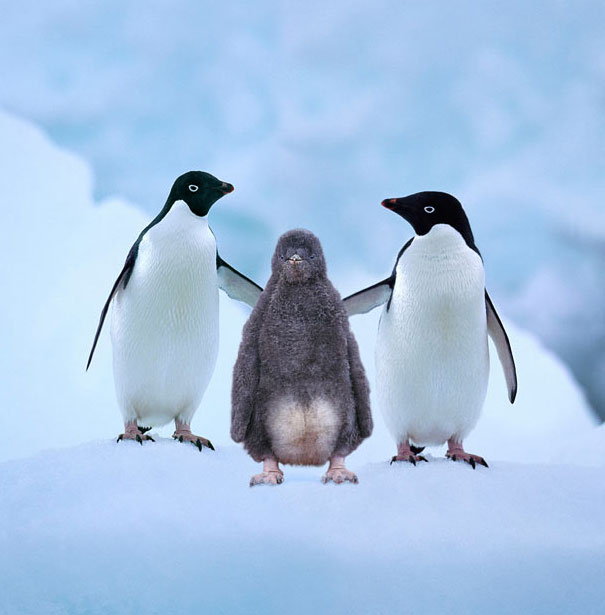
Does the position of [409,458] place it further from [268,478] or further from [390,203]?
[390,203]

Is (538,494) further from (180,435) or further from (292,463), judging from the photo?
(180,435)

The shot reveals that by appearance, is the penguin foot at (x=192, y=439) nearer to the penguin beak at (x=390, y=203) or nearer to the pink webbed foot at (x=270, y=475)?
the pink webbed foot at (x=270, y=475)

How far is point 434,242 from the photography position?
181 centimetres

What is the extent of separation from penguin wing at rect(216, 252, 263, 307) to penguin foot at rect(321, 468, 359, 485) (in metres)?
0.69

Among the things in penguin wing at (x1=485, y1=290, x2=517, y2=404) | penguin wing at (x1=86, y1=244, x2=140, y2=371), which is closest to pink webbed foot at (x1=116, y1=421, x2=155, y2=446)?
penguin wing at (x1=86, y1=244, x2=140, y2=371)

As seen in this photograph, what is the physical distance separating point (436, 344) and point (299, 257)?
457 millimetres

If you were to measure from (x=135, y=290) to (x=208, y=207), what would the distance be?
26 centimetres

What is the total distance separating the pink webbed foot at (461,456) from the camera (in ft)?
5.63

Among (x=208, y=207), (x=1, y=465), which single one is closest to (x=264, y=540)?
(x=1, y=465)

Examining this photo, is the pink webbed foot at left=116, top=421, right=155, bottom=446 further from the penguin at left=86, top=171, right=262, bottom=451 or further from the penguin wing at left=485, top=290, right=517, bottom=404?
the penguin wing at left=485, top=290, right=517, bottom=404

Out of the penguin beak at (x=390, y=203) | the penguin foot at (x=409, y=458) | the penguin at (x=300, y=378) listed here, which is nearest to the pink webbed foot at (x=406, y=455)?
the penguin foot at (x=409, y=458)

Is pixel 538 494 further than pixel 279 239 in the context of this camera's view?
Yes

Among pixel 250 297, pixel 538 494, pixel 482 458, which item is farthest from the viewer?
pixel 250 297

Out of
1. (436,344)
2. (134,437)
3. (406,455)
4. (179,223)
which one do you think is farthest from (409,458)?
(179,223)
